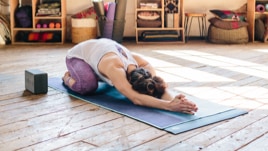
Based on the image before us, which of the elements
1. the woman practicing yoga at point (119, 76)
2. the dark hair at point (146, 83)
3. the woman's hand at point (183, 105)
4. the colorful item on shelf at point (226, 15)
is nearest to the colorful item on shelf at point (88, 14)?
the colorful item on shelf at point (226, 15)

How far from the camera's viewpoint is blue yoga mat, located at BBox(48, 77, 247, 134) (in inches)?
107

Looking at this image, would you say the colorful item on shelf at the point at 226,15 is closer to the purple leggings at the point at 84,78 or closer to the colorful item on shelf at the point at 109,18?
the colorful item on shelf at the point at 109,18

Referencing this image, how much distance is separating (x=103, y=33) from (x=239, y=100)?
3394mm

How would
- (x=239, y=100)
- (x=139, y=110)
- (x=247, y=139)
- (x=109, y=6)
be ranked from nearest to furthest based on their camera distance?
(x=247, y=139), (x=139, y=110), (x=239, y=100), (x=109, y=6)

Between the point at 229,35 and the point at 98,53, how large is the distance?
3809mm

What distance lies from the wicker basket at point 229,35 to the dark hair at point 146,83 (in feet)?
12.7

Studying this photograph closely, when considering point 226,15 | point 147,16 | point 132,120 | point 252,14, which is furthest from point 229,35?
point 132,120

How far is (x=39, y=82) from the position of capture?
136 inches

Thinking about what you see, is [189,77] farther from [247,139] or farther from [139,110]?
[247,139]

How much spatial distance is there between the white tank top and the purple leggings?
0.04 m

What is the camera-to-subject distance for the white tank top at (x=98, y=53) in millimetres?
3314

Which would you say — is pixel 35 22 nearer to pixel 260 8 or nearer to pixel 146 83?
pixel 260 8

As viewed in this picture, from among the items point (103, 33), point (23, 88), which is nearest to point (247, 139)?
point (23, 88)

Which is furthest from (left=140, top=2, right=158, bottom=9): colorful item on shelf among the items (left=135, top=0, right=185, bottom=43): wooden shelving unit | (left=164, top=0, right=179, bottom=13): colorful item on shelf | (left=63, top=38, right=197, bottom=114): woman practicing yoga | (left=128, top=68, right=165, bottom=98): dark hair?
(left=128, top=68, right=165, bottom=98): dark hair
